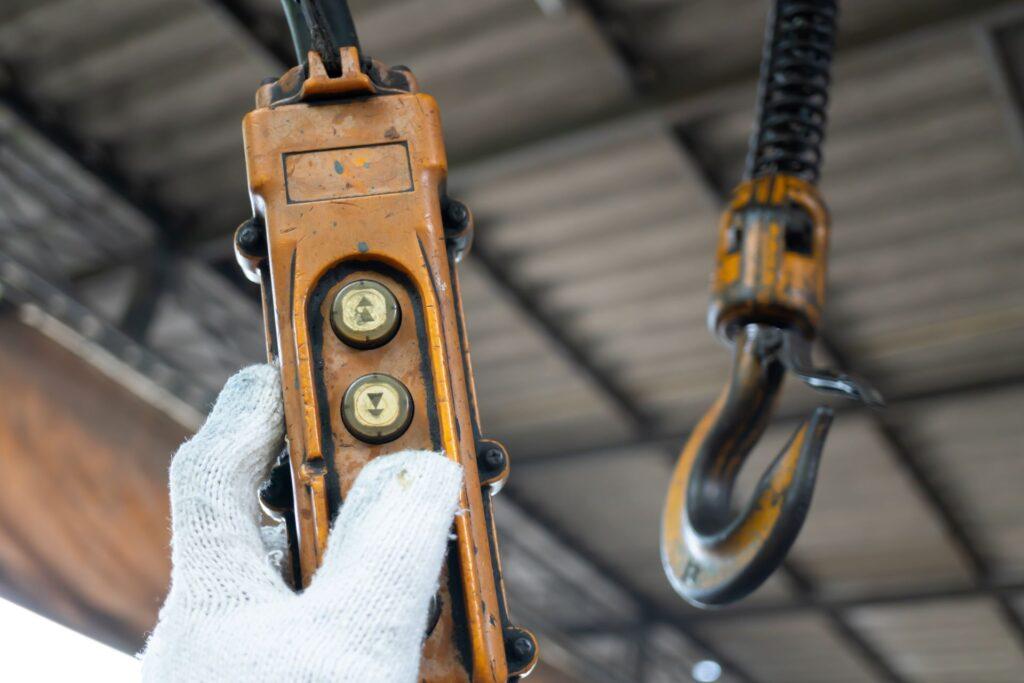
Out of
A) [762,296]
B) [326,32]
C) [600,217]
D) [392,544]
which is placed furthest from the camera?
[600,217]

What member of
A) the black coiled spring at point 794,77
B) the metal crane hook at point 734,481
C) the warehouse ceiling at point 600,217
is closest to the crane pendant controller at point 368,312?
the metal crane hook at point 734,481

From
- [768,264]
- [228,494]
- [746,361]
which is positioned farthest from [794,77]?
[228,494]

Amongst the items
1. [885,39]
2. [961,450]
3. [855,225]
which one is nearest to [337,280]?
[885,39]

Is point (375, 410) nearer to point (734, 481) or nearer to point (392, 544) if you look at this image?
point (392, 544)

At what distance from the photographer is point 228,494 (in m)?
0.74

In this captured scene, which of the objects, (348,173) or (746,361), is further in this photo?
(746,361)

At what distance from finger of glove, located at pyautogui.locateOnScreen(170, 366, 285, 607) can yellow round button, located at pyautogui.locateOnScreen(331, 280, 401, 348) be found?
6 centimetres

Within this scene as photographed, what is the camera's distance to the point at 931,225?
4.66 meters

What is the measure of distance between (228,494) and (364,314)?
13 cm

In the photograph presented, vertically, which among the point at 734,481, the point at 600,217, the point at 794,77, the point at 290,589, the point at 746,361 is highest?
the point at 600,217

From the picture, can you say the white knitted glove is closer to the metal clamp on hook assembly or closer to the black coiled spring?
the metal clamp on hook assembly

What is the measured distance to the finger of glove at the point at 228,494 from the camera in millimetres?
708

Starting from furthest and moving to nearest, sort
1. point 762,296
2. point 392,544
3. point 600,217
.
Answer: point 600,217 → point 762,296 → point 392,544

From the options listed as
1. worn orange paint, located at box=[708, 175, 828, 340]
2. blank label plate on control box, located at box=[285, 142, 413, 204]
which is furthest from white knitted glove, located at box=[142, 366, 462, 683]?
worn orange paint, located at box=[708, 175, 828, 340]
